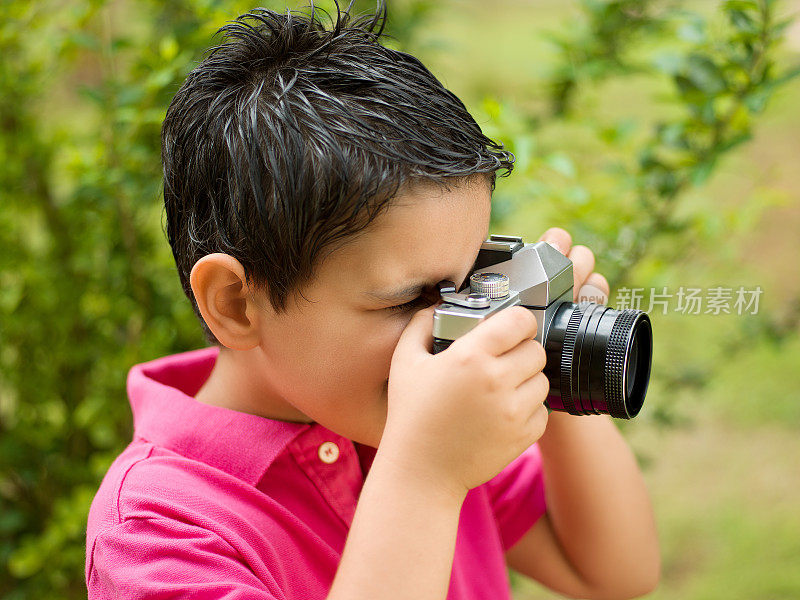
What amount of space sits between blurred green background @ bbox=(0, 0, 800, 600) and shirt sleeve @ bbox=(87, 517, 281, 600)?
612 millimetres

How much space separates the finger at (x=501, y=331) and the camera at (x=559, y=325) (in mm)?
14

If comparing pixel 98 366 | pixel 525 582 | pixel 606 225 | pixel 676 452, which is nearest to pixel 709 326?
pixel 676 452

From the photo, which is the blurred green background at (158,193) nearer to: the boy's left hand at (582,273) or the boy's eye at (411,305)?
the boy's left hand at (582,273)

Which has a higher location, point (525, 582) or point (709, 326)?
point (709, 326)

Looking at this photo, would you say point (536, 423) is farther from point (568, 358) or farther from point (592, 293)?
point (592, 293)

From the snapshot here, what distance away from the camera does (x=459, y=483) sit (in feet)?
2.21

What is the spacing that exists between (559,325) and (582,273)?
0.60ft

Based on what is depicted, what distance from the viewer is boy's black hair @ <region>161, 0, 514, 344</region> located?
698mm

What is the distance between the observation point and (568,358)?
0.74m

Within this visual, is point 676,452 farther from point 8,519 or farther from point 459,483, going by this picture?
point 459,483

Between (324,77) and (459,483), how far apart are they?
0.36 m

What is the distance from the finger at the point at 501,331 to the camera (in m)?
0.67

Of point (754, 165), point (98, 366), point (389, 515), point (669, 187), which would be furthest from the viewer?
point (754, 165)

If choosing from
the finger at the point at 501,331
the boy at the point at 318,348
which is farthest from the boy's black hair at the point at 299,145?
the finger at the point at 501,331
